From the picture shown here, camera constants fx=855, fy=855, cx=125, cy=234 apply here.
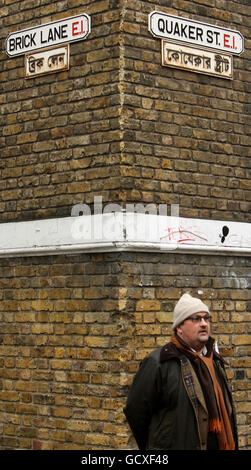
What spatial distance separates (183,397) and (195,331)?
433 mm

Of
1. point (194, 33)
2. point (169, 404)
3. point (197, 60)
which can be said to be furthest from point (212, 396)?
point (194, 33)

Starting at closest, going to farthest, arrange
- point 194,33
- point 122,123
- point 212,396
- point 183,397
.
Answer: point 183,397, point 212,396, point 122,123, point 194,33

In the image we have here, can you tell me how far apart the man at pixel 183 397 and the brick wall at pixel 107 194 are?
2.23 metres

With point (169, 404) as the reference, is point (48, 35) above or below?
above

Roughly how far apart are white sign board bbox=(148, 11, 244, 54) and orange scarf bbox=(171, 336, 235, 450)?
12.4ft

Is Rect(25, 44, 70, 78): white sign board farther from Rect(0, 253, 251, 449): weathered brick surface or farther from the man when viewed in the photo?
the man

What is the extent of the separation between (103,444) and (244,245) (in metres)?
2.53

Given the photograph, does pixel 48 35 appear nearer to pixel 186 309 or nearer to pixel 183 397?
pixel 186 309

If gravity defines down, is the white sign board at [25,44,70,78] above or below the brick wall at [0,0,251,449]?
above

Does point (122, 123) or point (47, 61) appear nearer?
point (122, 123)

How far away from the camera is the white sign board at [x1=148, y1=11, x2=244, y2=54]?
27.0 feet

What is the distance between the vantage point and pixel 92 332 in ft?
26.1

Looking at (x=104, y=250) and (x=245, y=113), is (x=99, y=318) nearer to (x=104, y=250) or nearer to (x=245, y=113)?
(x=104, y=250)

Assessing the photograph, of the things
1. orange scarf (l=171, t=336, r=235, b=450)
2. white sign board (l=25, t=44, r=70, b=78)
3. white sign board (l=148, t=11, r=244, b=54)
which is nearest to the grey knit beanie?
orange scarf (l=171, t=336, r=235, b=450)
